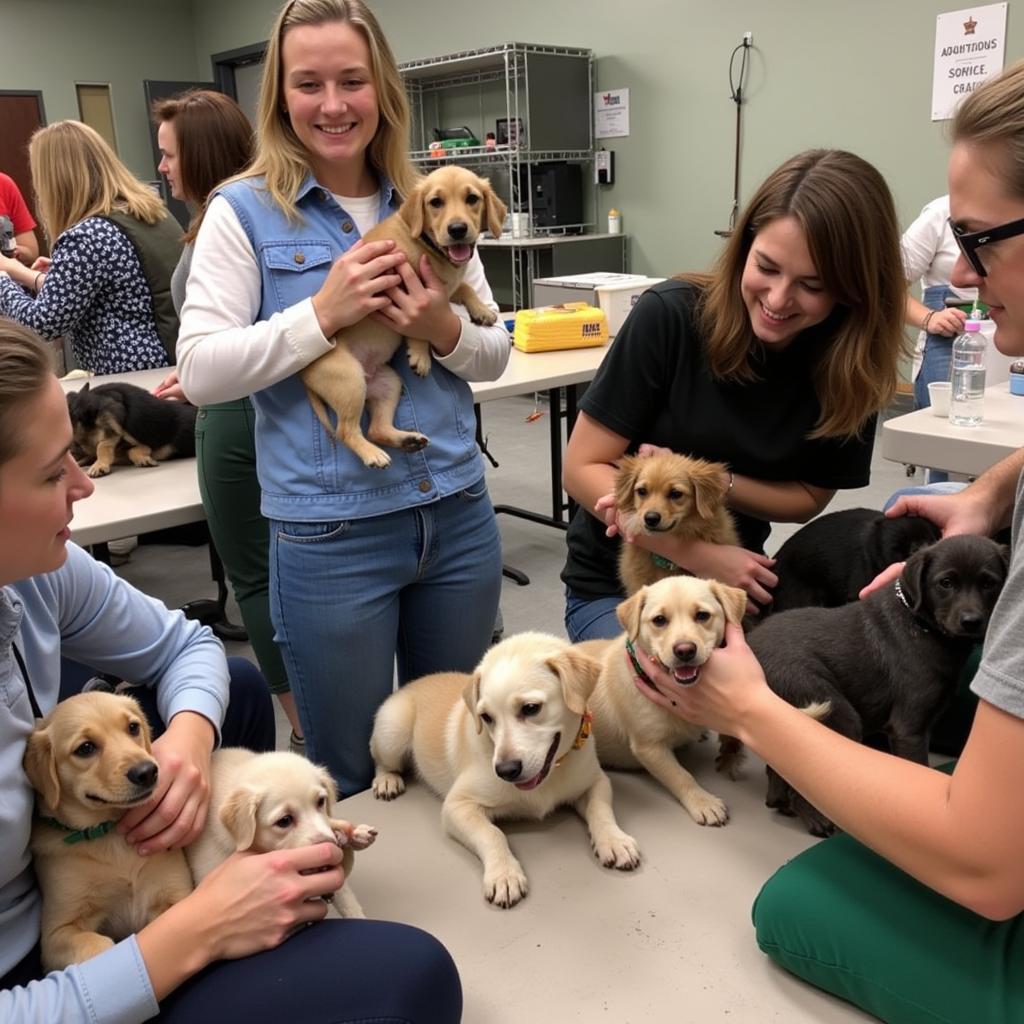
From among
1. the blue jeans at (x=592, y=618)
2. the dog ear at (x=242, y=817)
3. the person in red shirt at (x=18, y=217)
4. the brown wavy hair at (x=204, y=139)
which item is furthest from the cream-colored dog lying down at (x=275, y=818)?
the person in red shirt at (x=18, y=217)

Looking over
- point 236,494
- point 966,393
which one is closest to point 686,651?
point 966,393

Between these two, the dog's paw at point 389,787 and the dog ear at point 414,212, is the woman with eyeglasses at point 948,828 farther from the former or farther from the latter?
the dog ear at point 414,212

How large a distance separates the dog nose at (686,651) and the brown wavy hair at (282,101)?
3.39ft

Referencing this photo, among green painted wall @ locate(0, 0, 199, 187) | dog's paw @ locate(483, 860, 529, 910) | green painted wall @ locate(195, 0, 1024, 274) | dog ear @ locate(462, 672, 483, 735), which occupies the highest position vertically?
green painted wall @ locate(0, 0, 199, 187)

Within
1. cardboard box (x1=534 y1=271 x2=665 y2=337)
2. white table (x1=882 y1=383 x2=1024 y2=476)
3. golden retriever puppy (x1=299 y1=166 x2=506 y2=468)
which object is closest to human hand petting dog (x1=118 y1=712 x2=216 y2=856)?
golden retriever puppy (x1=299 y1=166 x2=506 y2=468)

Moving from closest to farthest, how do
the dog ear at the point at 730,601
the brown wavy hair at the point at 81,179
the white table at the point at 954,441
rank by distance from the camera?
1. the dog ear at the point at 730,601
2. the white table at the point at 954,441
3. the brown wavy hair at the point at 81,179

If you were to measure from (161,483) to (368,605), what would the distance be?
126 cm

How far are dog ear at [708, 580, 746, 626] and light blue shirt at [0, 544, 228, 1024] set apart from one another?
0.79 meters

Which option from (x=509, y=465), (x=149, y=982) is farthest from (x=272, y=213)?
(x=509, y=465)

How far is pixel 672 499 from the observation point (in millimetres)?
1915

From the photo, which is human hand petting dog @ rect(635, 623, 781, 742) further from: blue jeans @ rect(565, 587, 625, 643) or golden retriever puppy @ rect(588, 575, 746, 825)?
blue jeans @ rect(565, 587, 625, 643)

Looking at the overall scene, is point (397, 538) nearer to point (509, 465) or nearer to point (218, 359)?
point (218, 359)

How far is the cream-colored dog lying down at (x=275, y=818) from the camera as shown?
1111mm

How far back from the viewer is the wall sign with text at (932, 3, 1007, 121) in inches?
210
